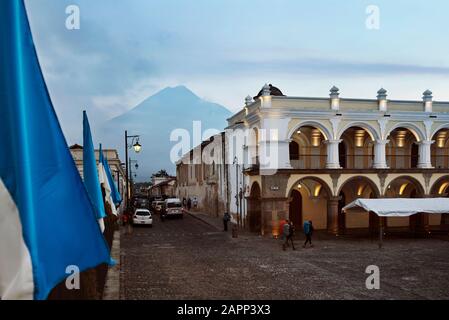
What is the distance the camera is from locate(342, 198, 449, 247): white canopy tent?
78.4 feet

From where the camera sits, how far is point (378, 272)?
1573 cm

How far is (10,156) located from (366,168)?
2715cm

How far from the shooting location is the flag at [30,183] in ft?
9.34

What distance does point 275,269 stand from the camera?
16312 millimetres

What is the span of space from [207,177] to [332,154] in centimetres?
2139

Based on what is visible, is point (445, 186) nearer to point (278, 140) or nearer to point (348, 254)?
point (278, 140)

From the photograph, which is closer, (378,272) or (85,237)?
(85,237)

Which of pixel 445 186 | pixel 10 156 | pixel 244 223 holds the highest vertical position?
pixel 10 156

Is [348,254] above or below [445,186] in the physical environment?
below

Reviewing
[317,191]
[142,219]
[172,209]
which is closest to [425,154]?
[317,191]

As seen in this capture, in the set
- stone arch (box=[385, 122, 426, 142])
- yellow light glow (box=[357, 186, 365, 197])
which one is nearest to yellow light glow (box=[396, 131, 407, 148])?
stone arch (box=[385, 122, 426, 142])
